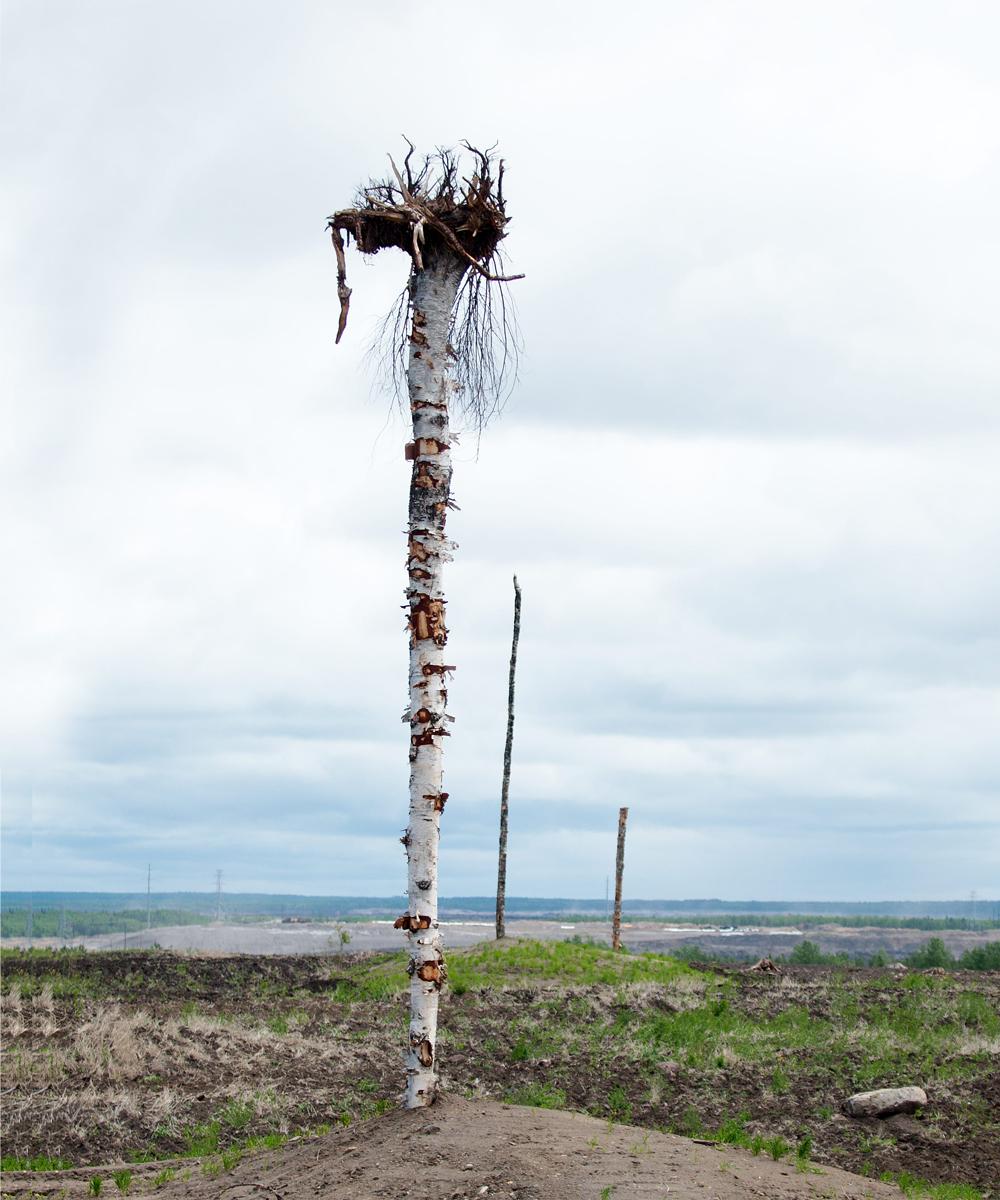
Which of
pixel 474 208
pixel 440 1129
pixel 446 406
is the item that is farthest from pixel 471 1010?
pixel 474 208

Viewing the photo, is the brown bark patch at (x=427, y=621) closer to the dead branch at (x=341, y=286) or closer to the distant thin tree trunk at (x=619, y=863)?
the dead branch at (x=341, y=286)

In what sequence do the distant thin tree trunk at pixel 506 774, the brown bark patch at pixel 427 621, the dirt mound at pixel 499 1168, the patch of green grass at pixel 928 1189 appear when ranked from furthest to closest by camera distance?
the distant thin tree trunk at pixel 506 774
the brown bark patch at pixel 427 621
the patch of green grass at pixel 928 1189
the dirt mound at pixel 499 1168

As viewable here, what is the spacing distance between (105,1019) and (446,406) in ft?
35.3

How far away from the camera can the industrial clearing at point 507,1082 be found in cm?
836

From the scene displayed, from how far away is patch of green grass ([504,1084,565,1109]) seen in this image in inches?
510

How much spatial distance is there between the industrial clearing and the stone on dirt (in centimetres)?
12

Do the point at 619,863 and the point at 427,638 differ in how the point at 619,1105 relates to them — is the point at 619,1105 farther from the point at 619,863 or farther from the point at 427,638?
the point at 619,863

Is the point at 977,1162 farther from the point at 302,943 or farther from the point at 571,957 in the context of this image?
the point at 302,943

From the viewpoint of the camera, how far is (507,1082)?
14445mm

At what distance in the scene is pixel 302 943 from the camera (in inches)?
2083

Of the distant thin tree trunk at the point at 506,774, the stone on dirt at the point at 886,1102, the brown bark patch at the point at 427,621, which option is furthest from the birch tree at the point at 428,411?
the distant thin tree trunk at the point at 506,774

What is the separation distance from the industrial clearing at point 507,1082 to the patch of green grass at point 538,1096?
0.05 metres

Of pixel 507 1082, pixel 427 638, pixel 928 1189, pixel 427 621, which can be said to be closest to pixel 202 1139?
pixel 507 1082

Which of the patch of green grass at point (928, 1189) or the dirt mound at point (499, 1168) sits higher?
the dirt mound at point (499, 1168)
